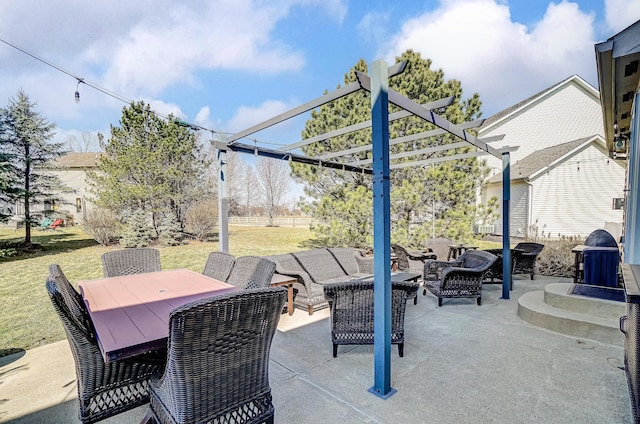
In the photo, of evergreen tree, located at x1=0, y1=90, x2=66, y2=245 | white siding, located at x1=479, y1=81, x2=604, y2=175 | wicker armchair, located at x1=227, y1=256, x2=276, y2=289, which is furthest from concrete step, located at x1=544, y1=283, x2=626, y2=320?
evergreen tree, located at x1=0, y1=90, x2=66, y2=245

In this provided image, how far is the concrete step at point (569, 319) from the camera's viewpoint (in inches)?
138

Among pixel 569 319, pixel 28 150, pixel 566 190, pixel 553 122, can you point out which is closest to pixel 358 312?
pixel 569 319

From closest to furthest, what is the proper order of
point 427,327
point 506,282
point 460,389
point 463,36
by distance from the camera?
1. point 460,389
2. point 427,327
3. point 506,282
4. point 463,36

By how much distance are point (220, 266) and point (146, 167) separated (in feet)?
35.3

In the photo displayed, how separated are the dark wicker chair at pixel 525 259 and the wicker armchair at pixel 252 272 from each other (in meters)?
5.66

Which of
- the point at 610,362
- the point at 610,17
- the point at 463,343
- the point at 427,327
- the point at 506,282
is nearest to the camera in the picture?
the point at 610,362

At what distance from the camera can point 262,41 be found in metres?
8.05

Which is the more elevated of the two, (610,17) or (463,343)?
(610,17)

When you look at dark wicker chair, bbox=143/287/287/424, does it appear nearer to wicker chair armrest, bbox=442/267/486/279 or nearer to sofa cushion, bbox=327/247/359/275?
wicker chair armrest, bbox=442/267/486/279

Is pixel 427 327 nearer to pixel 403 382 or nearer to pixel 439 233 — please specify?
pixel 403 382

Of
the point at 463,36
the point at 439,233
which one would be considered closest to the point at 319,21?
the point at 463,36

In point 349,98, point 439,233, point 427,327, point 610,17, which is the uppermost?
point 610,17

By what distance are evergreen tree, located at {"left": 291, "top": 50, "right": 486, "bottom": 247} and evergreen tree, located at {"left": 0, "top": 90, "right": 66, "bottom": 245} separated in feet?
33.2

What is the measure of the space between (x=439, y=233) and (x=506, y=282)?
3.70 meters
